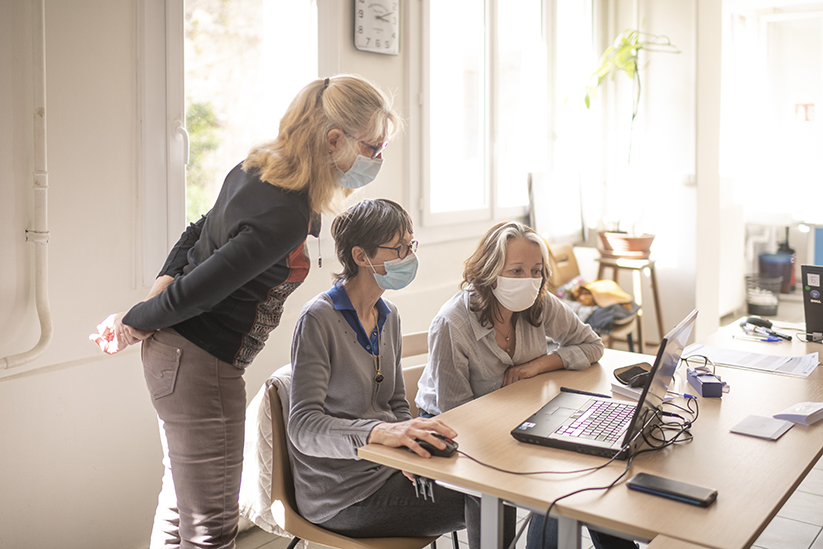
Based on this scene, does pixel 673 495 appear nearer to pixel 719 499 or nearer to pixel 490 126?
pixel 719 499

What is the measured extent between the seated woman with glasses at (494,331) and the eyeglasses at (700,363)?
295 mm

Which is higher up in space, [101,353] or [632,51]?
[632,51]

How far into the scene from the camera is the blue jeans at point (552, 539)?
6.10 feet

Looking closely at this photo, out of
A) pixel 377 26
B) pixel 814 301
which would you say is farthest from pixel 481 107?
pixel 814 301

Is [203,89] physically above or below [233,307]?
above

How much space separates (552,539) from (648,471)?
1.79 feet

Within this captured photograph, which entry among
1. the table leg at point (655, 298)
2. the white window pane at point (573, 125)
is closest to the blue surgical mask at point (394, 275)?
the white window pane at point (573, 125)

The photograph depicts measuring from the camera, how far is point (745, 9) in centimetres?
656

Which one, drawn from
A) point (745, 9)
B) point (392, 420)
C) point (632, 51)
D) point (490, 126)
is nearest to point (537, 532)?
point (392, 420)

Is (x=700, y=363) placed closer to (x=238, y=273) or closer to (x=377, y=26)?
(x=238, y=273)

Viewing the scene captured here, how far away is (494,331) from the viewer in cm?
224

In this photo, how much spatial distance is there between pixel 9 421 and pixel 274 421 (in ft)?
2.65

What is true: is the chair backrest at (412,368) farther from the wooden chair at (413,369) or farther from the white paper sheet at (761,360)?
the white paper sheet at (761,360)

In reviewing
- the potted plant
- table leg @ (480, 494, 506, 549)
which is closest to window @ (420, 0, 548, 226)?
the potted plant
